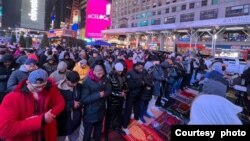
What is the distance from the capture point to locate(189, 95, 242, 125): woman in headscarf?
7.16ft

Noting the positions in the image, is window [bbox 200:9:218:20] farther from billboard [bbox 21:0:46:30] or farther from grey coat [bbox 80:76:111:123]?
grey coat [bbox 80:76:111:123]

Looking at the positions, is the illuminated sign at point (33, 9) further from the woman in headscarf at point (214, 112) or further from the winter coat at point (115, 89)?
the woman in headscarf at point (214, 112)

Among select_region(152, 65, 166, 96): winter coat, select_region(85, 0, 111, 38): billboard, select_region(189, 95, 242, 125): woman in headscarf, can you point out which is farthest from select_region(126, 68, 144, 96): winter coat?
select_region(85, 0, 111, 38): billboard

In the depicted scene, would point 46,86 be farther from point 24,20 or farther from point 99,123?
point 24,20

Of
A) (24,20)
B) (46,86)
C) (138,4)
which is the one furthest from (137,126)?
(138,4)

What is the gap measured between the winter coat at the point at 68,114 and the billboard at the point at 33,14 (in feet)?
141

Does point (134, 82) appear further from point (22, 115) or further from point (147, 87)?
point (22, 115)

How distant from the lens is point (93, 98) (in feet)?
16.5

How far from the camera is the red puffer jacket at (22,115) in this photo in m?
2.83

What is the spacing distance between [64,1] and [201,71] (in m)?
90.3

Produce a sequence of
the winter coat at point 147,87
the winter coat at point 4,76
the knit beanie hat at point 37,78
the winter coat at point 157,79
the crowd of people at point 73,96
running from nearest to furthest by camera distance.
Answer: the crowd of people at point 73,96
the knit beanie hat at point 37,78
the winter coat at point 4,76
the winter coat at point 147,87
the winter coat at point 157,79

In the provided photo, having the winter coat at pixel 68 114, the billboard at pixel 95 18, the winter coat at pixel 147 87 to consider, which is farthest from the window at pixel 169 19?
the winter coat at pixel 68 114

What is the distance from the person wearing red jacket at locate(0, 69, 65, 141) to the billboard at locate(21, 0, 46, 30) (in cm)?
4443

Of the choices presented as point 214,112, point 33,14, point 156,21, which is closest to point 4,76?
point 214,112
